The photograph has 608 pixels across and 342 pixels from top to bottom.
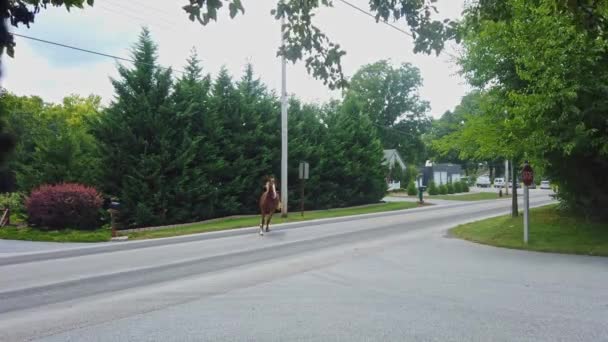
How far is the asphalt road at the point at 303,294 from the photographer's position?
5762 mm

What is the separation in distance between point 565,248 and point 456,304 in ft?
25.9

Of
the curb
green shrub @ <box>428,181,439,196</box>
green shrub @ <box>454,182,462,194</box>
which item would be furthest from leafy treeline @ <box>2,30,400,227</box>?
green shrub @ <box>454,182,462,194</box>

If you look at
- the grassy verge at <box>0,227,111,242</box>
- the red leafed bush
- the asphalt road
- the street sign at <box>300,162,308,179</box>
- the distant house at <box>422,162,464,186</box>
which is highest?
the distant house at <box>422,162,464,186</box>

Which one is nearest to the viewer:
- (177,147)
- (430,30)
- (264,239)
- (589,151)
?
(430,30)

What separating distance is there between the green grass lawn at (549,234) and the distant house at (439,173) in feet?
187

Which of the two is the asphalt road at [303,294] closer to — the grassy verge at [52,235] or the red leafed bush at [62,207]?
the grassy verge at [52,235]

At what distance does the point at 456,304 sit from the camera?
707 cm

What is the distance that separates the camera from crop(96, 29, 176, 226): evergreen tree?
19.7m

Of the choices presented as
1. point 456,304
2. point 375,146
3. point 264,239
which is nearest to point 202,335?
point 456,304

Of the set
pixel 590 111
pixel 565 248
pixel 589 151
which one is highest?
A: pixel 590 111

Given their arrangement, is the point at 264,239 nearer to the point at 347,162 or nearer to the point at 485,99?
the point at 485,99

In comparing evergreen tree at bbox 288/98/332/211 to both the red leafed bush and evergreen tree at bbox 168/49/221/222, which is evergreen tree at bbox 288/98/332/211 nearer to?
evergreen tree at bbox 168/49/221/222

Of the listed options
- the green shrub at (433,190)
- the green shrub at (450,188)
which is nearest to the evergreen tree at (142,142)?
the green shrub at (433,190)

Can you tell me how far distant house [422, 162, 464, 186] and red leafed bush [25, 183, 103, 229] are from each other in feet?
201
